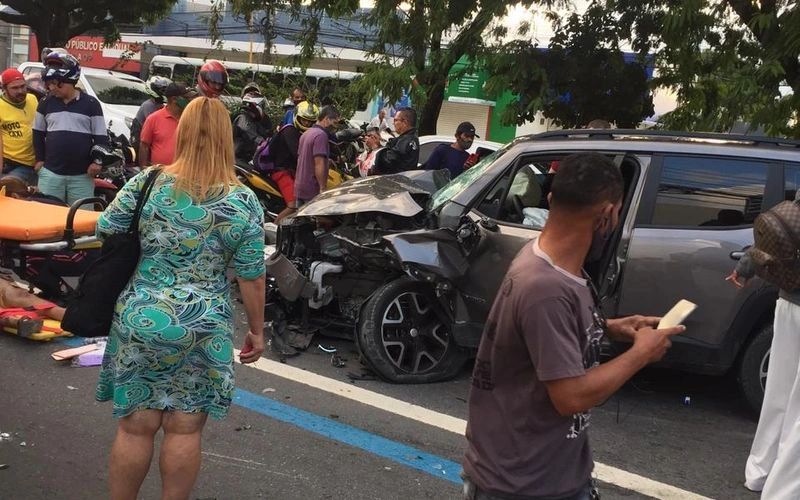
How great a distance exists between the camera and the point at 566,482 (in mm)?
2098

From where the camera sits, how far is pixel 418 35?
10.0 meters

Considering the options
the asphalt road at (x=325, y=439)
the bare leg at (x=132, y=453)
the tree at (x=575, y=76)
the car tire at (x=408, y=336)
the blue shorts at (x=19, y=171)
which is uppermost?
the tree at (x=575, y=76)

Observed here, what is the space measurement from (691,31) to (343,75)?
19057 millimetres

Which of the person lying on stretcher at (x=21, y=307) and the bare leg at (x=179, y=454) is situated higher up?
the bare leg at (x=179, y=454)

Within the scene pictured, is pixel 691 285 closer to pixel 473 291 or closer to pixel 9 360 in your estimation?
pixel 473 291

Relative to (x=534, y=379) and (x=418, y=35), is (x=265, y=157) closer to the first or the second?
(x=418, y=35)

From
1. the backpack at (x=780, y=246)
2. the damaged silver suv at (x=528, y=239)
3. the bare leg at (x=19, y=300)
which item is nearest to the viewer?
the backpack at (x=780, y=246)

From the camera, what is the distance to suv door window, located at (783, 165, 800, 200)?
487 cm

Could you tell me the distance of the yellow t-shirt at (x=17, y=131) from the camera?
7.32 m

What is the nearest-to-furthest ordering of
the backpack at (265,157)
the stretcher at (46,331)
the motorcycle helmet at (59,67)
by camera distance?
the stretcher at (46,331), the motorcycle helmet at (59,67), the backpack at (265,157)

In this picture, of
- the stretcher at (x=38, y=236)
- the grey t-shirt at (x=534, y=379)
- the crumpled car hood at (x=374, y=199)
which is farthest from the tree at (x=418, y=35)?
the grey t-shirt at (x=534, y=379)

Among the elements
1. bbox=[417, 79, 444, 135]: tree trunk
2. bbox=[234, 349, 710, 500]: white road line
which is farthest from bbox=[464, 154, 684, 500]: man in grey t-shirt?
bbox=[417, 79, 444, 135]: tree trunk

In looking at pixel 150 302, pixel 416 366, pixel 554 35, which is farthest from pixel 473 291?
pixel 554 35

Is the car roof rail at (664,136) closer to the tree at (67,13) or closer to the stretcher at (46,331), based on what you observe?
the stretcher at (46,331)
